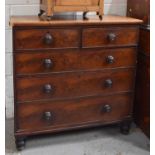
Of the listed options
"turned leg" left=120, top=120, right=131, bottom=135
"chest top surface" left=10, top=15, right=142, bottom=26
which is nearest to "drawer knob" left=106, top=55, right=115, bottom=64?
"chest top surface" left=10, top=15, right=142, bottom=26

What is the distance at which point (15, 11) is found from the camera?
2344 millimetres

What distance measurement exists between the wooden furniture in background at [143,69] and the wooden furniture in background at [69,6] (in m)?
0.38

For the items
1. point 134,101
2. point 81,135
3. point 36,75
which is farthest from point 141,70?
point 36,75

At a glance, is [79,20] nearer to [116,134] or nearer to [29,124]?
[29,124]

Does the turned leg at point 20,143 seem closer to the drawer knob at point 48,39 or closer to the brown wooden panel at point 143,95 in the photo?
the drawer knob at point 48,39

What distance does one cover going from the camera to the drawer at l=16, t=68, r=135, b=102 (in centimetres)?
200

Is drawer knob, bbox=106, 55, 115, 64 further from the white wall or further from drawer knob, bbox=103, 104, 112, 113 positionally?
the white wall

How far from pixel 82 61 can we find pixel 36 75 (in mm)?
331

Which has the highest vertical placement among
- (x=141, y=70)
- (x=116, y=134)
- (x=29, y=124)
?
(x=141, y=70)

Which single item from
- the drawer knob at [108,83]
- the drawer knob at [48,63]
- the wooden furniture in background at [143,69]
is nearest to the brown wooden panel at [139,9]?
the wooden furniture in background at [143,69]

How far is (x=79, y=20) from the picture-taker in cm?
203

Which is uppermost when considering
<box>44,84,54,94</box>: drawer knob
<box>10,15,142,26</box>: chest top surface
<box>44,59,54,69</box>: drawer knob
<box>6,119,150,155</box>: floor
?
<box>10,15,142,26</box>: chest top surface

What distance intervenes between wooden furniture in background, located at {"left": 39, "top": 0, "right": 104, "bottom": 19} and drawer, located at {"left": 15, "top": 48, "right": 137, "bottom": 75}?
0.87ft

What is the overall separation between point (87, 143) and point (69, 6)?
999 mm
